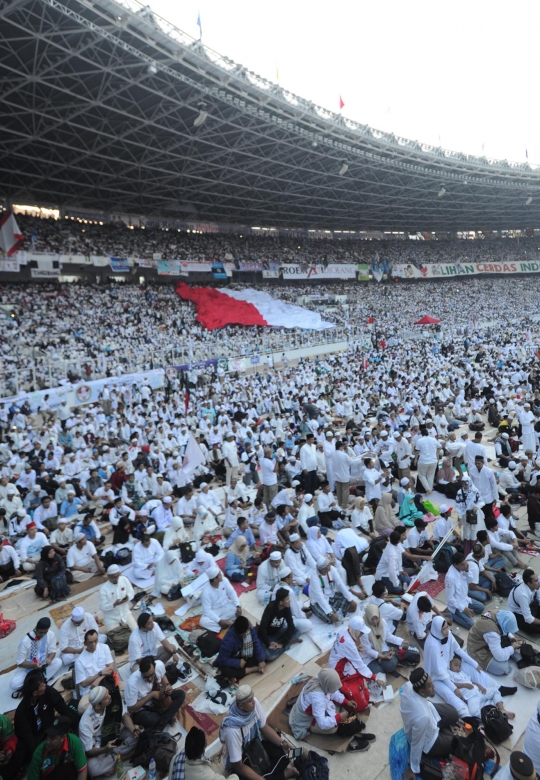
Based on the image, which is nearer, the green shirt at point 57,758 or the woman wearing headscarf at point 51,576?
the green shirt at point 57,758

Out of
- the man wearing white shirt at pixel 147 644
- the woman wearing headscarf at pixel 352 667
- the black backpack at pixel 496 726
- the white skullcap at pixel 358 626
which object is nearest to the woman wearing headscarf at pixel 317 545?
the white skullcap at pixel 358 626

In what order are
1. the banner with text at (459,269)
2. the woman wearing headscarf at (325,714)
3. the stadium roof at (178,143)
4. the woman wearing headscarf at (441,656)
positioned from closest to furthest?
the woman wearing headscarf at (325,714) < the woman wearing headscarf at (441,656) < the stadium roof at (178,143) < the banner with text at (459,269)

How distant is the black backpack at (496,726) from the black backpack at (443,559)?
2314mm

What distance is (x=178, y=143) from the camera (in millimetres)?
23562

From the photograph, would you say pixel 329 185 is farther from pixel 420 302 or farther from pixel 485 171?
pixel 420 302

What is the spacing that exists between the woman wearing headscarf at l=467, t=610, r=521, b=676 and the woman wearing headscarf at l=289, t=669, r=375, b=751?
1.35 meters

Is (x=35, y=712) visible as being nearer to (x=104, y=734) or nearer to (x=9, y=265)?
(x=104, y=734)

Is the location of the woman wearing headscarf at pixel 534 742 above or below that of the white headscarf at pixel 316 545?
above

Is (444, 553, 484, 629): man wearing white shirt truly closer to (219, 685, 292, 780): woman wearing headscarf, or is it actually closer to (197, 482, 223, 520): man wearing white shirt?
(219, 685, 292, 780): woman wearing headscarf

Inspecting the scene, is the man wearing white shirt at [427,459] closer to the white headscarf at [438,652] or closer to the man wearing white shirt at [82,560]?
the white headscarf at [438,652]

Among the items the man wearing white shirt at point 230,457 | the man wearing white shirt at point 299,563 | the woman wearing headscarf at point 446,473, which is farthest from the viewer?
the man wearing white shirt at point 230,457

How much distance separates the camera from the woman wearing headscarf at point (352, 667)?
13.3ft

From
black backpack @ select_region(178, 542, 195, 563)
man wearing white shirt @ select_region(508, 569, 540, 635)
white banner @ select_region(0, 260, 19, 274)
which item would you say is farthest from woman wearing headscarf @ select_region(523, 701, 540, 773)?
white banner @ select_region(0, 260, 19, 274)

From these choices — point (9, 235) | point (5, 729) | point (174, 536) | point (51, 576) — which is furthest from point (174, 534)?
point (9, 235)
